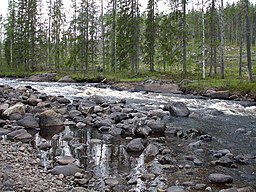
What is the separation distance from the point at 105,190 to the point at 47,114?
8.73 meters

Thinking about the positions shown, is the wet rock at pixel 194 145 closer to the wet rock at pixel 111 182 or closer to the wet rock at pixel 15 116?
the wet rock at pixel 111 182

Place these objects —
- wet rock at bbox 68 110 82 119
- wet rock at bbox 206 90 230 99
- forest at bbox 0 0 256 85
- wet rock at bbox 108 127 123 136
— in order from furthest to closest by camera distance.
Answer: forest at bbox 0 0 256 85, wet rock at bbox 206 90 230 99, wet rock at bbox 68 110 82 119, wet rock at bbox 108 127 123 136

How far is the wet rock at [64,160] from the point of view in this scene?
33.2ft

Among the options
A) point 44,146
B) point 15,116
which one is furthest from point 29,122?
point 44,146

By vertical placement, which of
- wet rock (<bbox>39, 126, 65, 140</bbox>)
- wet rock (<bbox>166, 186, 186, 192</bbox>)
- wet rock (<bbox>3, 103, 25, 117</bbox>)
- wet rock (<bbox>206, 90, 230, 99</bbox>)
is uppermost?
wet rock (<bbox>206, 90, 230, 99</bbox>)

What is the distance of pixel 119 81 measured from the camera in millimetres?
38281

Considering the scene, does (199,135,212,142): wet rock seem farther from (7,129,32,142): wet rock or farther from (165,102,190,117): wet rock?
(7,129,32,142): wet rock

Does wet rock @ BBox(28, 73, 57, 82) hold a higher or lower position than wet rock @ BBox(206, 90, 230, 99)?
higher

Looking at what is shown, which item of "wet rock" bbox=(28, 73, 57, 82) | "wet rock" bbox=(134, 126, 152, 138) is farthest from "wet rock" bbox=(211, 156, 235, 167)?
"wet rock" bbox=(28, 73, 57, 82)

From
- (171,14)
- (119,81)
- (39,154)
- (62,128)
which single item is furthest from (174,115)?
(171,14)

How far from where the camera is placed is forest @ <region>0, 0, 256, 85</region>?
39844 millimetres

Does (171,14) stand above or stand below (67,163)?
above

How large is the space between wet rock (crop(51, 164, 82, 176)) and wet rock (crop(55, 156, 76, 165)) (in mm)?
503

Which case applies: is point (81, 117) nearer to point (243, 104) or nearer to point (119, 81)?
point (243, 104)
